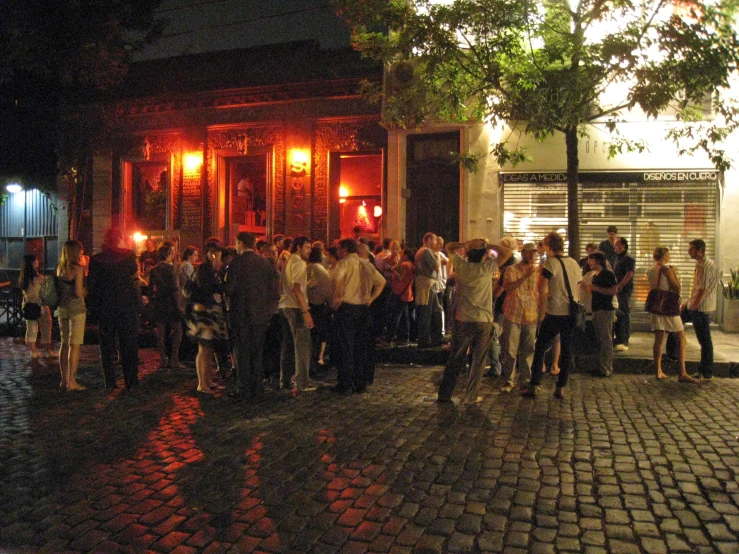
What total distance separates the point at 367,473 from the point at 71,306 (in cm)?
499

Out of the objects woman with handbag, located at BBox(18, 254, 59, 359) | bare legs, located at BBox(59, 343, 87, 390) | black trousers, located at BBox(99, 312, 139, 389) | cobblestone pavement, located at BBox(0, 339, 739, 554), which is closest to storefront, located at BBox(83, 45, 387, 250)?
woman with handbag, located at BBox(18, 254, 59, 359)

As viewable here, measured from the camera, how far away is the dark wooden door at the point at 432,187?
16078mm

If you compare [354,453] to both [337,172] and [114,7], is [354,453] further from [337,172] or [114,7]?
[114,7]

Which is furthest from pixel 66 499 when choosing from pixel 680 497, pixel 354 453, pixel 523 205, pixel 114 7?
pixel 114 7

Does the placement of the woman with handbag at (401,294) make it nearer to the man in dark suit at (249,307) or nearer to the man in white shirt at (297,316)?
the man in white shirt at (297,316)

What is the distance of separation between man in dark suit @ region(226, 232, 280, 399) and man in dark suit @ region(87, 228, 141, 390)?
1343 mm

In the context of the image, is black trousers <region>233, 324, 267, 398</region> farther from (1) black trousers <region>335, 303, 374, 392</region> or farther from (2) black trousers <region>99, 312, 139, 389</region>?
(2) black trousers <region>99, 312, 139, 389</region>

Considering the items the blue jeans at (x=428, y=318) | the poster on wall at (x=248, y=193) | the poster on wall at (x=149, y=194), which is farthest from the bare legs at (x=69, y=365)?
the poster on wall at (x=149, y=194)

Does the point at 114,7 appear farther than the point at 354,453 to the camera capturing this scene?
Yes

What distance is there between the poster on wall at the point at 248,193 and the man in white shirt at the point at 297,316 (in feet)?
35.0

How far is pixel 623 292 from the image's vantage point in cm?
1141

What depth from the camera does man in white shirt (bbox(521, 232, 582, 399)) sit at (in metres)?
7.79

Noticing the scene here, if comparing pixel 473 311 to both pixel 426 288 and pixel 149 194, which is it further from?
pixel 149 194

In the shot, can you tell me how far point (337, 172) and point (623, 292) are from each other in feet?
27.1
